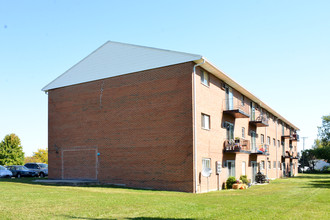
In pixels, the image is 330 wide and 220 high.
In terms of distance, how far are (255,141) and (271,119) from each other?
9171mm

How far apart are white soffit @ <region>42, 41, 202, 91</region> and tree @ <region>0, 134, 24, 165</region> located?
3885 centimetres

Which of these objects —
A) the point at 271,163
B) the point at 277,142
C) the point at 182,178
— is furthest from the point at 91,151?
the point at 277,142

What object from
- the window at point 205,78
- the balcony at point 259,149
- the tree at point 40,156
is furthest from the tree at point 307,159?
the tree at point 40,156

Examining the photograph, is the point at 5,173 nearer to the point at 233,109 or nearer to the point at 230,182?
the point at 230,182

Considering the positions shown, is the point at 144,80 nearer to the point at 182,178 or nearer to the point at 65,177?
the point at 182,178

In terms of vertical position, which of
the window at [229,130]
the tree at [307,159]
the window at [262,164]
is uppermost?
the window at [229,130]

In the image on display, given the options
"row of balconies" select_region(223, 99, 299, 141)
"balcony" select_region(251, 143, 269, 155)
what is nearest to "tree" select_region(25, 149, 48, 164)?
"balcony" select_region(251, 143, 269, 155)

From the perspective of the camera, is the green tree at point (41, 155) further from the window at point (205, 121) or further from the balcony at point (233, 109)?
the window at point (205, 121)

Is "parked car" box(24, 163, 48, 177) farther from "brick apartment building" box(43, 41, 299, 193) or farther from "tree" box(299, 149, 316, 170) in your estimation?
"tree" box(299, 149, 316, 170)

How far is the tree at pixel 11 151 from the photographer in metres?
60.1

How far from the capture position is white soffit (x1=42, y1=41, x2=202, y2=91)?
2077cm

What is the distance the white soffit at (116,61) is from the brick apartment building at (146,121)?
67mm

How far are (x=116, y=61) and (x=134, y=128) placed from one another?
5.23 meters

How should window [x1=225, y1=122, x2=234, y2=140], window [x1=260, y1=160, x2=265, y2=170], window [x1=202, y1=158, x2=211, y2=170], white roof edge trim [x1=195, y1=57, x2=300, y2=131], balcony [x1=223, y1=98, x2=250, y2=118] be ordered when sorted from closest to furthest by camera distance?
1. window [x1=202, y1=158, x2=211, y2=170]
2. white roof edge trim [x1=195, y1=57, x2=300, y2=131]
3. balcony [x1=223, y1=98, x2=250, y2=118]
4. window [x1=225, y1=122, x2=234, y2=140]
5. window [x1=260, y1=160, x2=265, y2=170]
